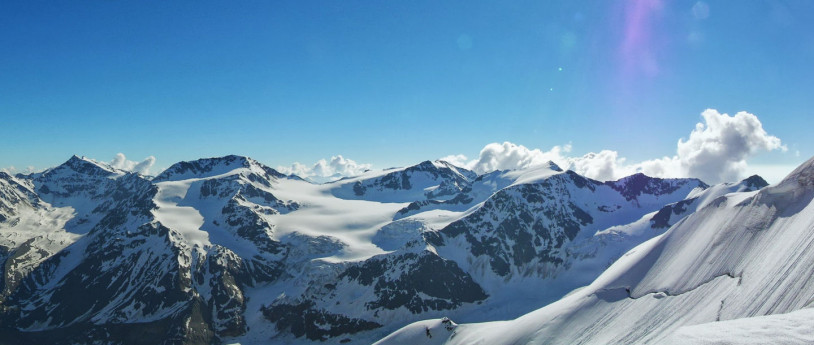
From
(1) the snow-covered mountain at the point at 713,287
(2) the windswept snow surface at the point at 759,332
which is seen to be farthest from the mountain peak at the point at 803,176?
(2) the windswept snow surface at the point at 759,332

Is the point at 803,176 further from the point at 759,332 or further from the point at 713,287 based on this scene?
the point at 759,332

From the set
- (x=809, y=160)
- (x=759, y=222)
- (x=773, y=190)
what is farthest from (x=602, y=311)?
(x=809, y=160)

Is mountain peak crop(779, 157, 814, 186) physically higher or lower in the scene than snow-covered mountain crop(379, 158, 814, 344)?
higher

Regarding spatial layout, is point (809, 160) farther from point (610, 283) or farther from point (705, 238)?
point (610, 283)

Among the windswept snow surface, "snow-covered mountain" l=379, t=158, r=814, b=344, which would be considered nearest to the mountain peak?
"snow-covered mountain" l=379, t=158, r=814, b=344

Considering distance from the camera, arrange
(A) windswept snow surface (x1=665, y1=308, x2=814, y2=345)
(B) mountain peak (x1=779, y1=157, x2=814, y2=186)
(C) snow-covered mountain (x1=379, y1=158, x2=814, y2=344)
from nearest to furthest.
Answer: (A) windswept snow surface (x1=665, y1=308, x2=814, y2=345) → (C) snow-covered mountain (x1=379, y1=158, x2=814, y2=344) → (B) mountain peak (x1=779, y1=157, x2=814, y2=186)

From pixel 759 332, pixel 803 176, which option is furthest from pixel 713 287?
pixel 759 332

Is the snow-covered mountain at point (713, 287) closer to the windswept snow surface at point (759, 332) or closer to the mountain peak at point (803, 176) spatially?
the windswept snow surface at point (759, 332)

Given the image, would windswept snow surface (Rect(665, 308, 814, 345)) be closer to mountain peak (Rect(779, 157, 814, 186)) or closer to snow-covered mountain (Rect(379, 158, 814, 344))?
snow-covered mountain (Rect(379, 158, 814, 344))

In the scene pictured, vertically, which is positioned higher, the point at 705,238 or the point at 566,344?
the point at 705,238
